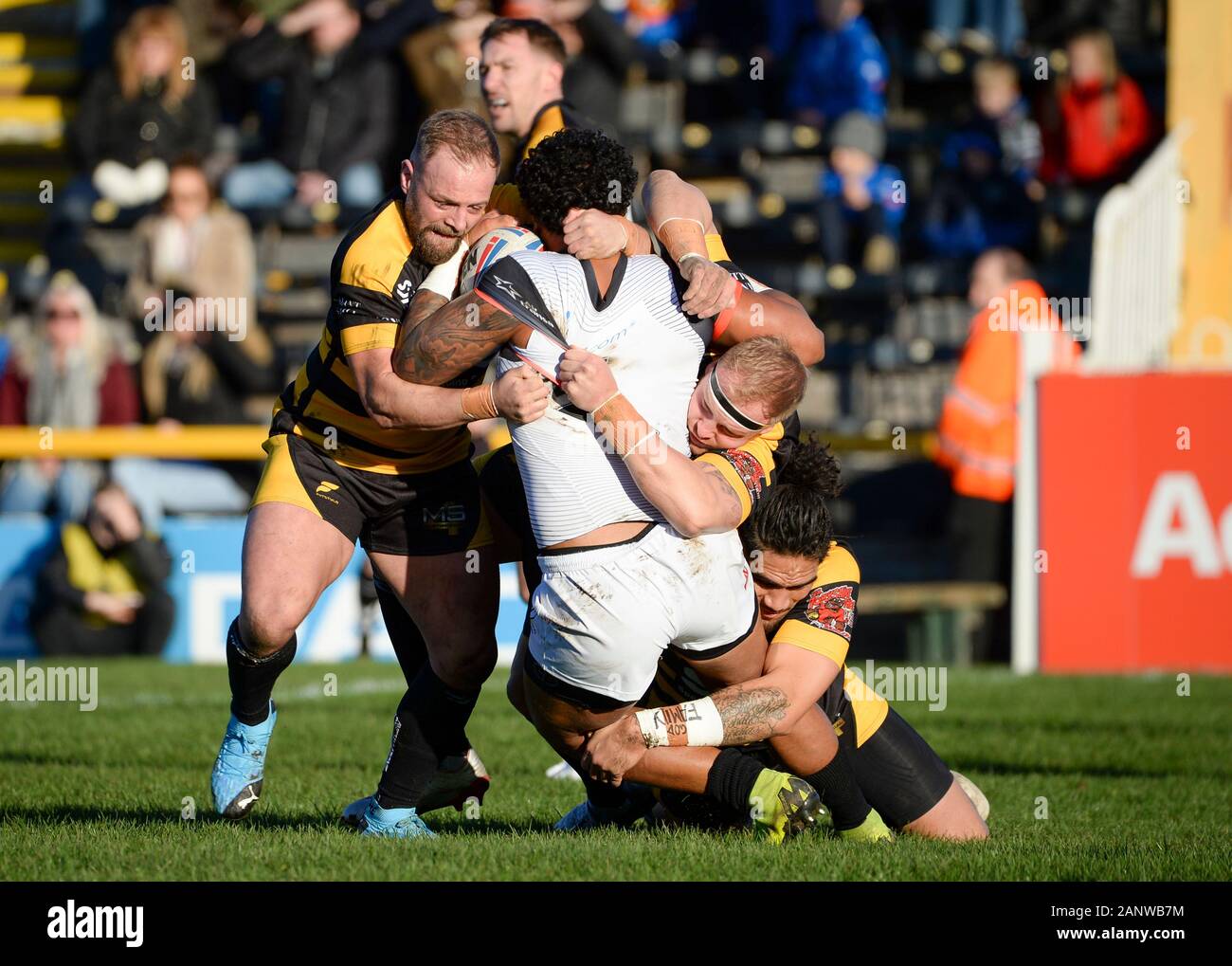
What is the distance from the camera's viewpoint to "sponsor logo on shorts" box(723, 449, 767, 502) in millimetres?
5551

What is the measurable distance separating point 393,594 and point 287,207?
10168mm

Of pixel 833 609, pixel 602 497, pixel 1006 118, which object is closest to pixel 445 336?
pixel 602 497

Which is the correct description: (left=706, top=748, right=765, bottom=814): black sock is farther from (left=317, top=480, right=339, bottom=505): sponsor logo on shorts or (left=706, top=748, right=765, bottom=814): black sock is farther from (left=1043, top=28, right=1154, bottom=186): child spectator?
(left=1043, top=28, right=1154, bottom=186): child spectator

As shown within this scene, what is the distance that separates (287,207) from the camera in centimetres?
1603

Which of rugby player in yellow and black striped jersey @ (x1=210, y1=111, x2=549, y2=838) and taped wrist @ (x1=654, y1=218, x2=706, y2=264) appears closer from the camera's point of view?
taped wrist @ (x1=654, y1=218, x2=706, y2=264)

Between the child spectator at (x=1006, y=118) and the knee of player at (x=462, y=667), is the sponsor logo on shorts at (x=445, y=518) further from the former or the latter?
the child spectator at (x=1006, y=118)

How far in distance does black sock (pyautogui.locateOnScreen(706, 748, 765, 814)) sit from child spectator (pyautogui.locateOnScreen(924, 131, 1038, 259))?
10318 mm

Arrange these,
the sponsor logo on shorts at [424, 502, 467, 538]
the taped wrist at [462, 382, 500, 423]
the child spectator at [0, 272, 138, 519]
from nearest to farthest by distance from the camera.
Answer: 1. the taped wrist at [462, 382, 500, 423]
2. the sponsor logo on shorts at [424, 502, 467, 538]
3. the child spectator at [0, 272, 138, 519]

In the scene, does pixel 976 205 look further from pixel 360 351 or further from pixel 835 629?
pixel 360 351

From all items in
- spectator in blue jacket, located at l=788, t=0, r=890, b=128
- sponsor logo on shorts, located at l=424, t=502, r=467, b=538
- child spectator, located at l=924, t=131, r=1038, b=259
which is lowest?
sponsor logo on shorts, located at l=424, t=502, r=467, b=538

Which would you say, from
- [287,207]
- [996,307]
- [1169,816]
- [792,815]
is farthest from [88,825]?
[287,207]

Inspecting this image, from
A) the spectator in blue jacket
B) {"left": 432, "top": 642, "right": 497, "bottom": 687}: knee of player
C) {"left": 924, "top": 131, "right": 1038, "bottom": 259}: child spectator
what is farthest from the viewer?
the spectator in blue jacket

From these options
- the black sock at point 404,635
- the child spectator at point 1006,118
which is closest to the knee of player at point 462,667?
the black sock at point 404,635

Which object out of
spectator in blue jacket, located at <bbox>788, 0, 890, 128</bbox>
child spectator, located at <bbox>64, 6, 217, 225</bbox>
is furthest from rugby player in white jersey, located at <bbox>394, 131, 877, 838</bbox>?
child spectator, located at <bbox>64, 6, 217, 225</bbox>
